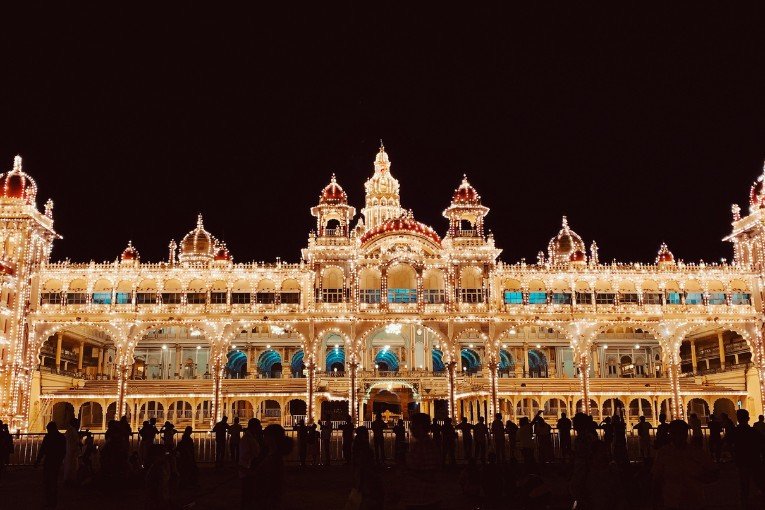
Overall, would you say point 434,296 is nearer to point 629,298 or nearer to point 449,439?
point 629,298

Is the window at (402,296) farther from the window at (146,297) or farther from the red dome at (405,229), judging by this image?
the window at (146,297)

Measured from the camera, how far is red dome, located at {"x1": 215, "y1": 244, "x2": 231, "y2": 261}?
2184 inches

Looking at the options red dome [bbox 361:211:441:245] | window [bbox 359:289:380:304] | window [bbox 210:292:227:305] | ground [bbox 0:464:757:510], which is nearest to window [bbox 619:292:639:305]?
red dome [bbox 361:211:441:245]

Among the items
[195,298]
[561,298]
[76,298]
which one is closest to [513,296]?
[561,298]

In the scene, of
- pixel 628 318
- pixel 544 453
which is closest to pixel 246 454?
pixel 544 453

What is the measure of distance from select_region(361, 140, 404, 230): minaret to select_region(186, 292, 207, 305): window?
16.9 metres

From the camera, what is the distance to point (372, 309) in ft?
135

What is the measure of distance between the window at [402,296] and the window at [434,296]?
667mm

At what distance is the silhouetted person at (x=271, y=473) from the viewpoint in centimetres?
909

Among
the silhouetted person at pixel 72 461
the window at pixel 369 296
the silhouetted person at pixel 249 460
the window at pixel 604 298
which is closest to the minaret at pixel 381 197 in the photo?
the window at pixel 369 296

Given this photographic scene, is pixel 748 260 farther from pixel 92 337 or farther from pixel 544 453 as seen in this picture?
pixel 92 337

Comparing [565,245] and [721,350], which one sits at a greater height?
[565,245]

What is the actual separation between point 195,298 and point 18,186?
12.0 meters

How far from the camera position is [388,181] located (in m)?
56.1
